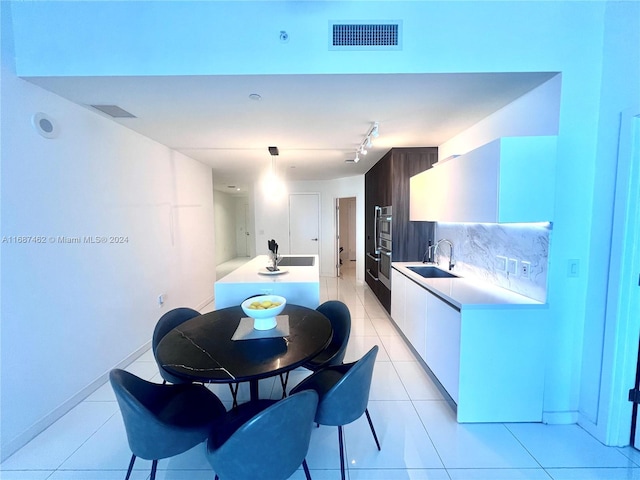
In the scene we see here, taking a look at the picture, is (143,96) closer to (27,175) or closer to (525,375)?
(27,175)

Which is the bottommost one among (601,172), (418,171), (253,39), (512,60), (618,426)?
(618,426)

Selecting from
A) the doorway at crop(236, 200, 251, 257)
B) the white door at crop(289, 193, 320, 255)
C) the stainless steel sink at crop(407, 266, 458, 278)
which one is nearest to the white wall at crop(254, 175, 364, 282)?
the white door at crop(289, 193, 320, 255)

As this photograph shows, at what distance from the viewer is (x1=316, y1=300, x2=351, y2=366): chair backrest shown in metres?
1.88

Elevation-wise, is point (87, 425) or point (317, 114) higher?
point (317, 114)

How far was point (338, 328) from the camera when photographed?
6.86 feet

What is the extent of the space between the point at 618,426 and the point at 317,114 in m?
3.09

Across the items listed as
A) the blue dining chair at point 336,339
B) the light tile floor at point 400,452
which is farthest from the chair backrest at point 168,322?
the blue dining chair at point 336,339

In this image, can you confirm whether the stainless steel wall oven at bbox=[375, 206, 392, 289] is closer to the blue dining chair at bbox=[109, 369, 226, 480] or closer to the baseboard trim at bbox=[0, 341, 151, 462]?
the blue dining chair at bbox=[109, 369, 226, 480]

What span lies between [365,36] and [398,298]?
2635 millimetres

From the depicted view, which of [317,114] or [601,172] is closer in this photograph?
[601,172]

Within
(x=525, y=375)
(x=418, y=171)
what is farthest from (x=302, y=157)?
(x=525, y=375)

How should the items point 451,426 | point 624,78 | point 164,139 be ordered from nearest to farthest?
point 624,78
point 451,426
point 164,139

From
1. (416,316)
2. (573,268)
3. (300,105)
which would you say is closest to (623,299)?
(573,268)

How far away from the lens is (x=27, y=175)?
179cm
